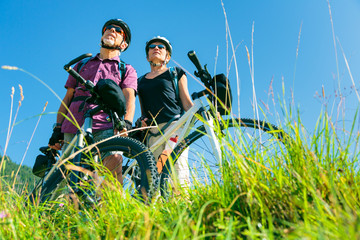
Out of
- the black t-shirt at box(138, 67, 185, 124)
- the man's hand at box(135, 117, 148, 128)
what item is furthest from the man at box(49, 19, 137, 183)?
the black t-shirt at box(138, 67, 185, 124)

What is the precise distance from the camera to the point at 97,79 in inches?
144

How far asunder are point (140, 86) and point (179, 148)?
1.38 metres

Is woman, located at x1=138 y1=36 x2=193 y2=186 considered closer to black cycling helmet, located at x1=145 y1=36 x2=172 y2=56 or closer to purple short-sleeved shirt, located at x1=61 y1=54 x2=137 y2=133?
black cycling helmet, located at x1=145 y1=36 x2=172 y2=56

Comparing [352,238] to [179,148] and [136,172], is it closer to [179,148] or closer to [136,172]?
[179,148]

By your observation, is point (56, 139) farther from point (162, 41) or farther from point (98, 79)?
point (162, 41)

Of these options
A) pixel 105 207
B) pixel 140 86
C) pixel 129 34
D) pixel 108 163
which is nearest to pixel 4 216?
pixel 105 207

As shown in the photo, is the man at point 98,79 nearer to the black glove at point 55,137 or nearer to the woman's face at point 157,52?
the black glove at point 55,137

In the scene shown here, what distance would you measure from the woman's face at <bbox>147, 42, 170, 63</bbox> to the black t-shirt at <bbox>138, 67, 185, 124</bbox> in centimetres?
35

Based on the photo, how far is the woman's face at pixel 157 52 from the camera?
4.41 m

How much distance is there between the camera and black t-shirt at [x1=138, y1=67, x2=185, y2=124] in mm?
3911

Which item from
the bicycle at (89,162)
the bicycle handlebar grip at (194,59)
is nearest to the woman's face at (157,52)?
the bicycle handlebar grip at (194,59)

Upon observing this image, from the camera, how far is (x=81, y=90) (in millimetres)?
3582

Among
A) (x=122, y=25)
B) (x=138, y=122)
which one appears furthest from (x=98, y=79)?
(x=122, y=25)

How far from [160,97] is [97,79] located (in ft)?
2.70
